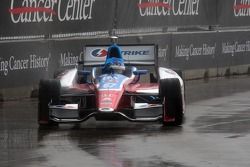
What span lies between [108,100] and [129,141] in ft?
4.44

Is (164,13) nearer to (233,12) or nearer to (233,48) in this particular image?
(233,48)

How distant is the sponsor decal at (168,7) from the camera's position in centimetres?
2173

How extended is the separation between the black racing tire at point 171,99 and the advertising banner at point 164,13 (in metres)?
7.57

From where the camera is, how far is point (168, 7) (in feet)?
74.8

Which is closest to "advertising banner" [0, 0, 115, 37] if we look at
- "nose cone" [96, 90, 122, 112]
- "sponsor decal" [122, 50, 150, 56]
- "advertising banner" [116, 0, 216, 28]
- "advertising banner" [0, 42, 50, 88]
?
"advertising banner" [0, 42, 50, 88]

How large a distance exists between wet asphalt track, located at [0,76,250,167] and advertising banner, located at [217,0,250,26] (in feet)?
30.3

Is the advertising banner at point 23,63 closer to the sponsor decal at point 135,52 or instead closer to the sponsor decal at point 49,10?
the sponsor decal at point 49,10

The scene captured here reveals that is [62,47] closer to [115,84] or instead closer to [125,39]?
[125,39]

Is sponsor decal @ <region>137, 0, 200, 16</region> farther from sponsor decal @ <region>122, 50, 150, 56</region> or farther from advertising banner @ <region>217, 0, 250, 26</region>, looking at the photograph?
sponsor decal @ <region>122, 50, 150, 56</region>

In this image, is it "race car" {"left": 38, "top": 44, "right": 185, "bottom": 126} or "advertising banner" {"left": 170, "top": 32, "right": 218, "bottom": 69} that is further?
"advertising banner" {"left": 170, "top": 32, "right": 218, "bottom": 69}

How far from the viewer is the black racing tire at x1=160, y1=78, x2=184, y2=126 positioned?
1290 centimetres

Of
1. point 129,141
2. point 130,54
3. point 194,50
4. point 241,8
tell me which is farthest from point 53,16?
point 241,8

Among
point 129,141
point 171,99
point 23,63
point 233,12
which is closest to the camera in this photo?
point 129,141

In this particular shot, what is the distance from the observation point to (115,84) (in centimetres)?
1315
